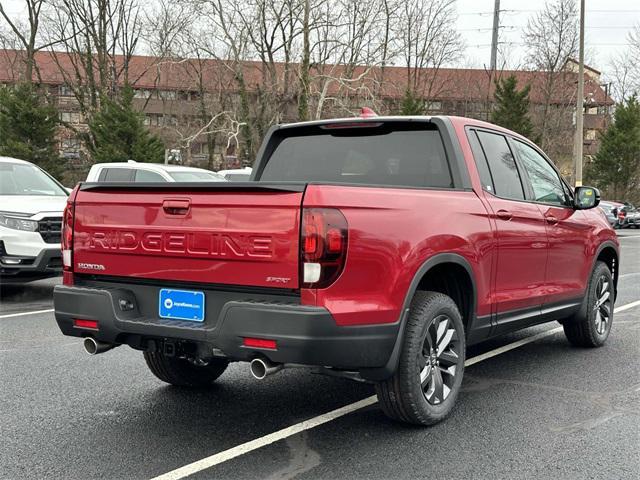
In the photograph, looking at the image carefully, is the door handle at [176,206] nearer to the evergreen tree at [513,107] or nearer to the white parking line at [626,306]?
the white parking line at [626,306]

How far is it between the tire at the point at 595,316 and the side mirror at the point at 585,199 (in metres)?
0.77

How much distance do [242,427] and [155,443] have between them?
534 mm

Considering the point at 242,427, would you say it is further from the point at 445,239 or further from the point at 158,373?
the point at 445,239

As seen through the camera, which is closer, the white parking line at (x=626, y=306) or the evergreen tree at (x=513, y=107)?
the white parking line at (x=626, y=306)

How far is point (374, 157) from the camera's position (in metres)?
4.80

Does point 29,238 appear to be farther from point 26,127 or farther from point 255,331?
point 26,127

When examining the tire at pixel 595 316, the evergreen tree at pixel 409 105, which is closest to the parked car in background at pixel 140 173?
the tire at pixel 595 316

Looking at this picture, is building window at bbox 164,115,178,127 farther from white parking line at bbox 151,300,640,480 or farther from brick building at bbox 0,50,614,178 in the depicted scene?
white parking line at bbox 151,300,640,480

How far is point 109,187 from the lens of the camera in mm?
4004

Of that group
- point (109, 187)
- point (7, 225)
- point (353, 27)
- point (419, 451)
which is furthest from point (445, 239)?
point (353, 27)

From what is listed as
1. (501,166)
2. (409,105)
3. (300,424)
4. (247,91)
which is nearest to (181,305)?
(300,424)

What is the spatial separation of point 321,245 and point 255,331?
1.78 feet

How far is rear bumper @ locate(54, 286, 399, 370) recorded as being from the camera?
3346mm

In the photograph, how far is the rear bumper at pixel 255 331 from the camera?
3.35 meters
